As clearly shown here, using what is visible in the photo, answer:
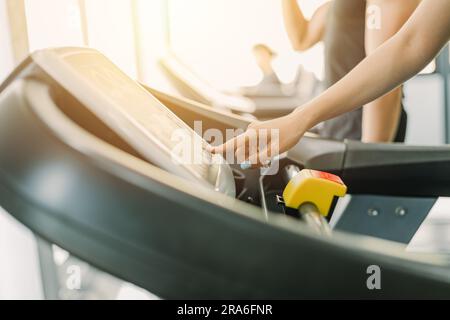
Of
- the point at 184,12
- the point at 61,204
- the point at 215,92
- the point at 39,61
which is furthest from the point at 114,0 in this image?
the point at 61,204

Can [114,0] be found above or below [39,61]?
above

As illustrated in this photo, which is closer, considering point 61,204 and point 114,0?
point 61,204

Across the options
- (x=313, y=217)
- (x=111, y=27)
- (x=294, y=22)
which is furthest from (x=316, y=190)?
(x=294, y=22)

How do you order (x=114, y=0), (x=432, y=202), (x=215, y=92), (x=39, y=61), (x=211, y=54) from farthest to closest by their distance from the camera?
(x=215, y=92) < (x=211, y=54) < (x=114, y=0) < (x=432, y=202) < (x=39, y=61)

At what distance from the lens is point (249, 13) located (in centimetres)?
128

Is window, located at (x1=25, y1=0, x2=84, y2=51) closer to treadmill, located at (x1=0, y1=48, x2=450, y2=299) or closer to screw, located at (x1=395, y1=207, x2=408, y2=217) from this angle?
treadmill, located at (x1=0, y1=48, x2=450, y2=299)

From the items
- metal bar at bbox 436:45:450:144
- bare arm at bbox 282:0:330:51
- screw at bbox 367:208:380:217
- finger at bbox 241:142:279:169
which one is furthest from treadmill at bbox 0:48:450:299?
metal bar at bbox 436:45:450:144

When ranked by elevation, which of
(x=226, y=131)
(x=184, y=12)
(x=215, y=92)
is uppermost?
(x=184, y=12)

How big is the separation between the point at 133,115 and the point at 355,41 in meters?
0.78

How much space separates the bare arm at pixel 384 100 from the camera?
105 cm

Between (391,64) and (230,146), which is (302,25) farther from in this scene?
(230,146)

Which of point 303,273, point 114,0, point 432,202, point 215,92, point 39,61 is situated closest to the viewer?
point 303,273
